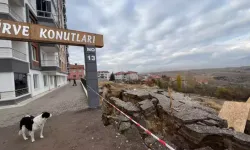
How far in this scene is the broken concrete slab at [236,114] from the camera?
6.00 metres

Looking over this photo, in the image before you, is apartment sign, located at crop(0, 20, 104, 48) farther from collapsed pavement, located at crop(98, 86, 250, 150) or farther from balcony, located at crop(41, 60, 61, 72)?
balcony, located at crop(41, 60, 61, 72)

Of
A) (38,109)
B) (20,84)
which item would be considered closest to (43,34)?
(38,109)

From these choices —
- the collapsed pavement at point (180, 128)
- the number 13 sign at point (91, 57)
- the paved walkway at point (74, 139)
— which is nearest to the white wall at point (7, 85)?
the paved walkway at point (74, 139)

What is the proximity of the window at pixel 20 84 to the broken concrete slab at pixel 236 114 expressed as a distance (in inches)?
575

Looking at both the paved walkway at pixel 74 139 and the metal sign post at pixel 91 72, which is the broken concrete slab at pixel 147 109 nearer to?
the paved walkway at pixel 74 139

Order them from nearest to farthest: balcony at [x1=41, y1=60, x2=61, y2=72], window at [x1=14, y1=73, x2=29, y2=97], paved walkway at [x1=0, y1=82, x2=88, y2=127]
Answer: paved walkway at [x1=0, y1=82, x2=88, y2=127] < window at [x1=14, y1=73, x2=29, y2=97] < balcony at [x1=41, y1=60, x2=61, y2=72]

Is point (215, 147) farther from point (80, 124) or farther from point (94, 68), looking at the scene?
point (94, 68)

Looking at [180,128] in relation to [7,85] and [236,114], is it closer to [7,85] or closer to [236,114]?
[236,114]

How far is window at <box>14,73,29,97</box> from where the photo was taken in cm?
1279

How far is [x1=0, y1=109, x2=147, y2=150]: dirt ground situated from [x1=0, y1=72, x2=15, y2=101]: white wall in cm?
704

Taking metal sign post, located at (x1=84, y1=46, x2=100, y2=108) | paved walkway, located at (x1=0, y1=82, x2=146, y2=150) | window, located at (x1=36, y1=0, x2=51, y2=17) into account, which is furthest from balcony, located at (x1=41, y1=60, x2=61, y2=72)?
paved walkway, located at (x1=0, y1=82, x2=146, y2=150)

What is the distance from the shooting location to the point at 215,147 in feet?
12.8

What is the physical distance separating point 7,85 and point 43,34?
26.0 ft

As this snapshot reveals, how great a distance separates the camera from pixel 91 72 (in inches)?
Answer: 336
